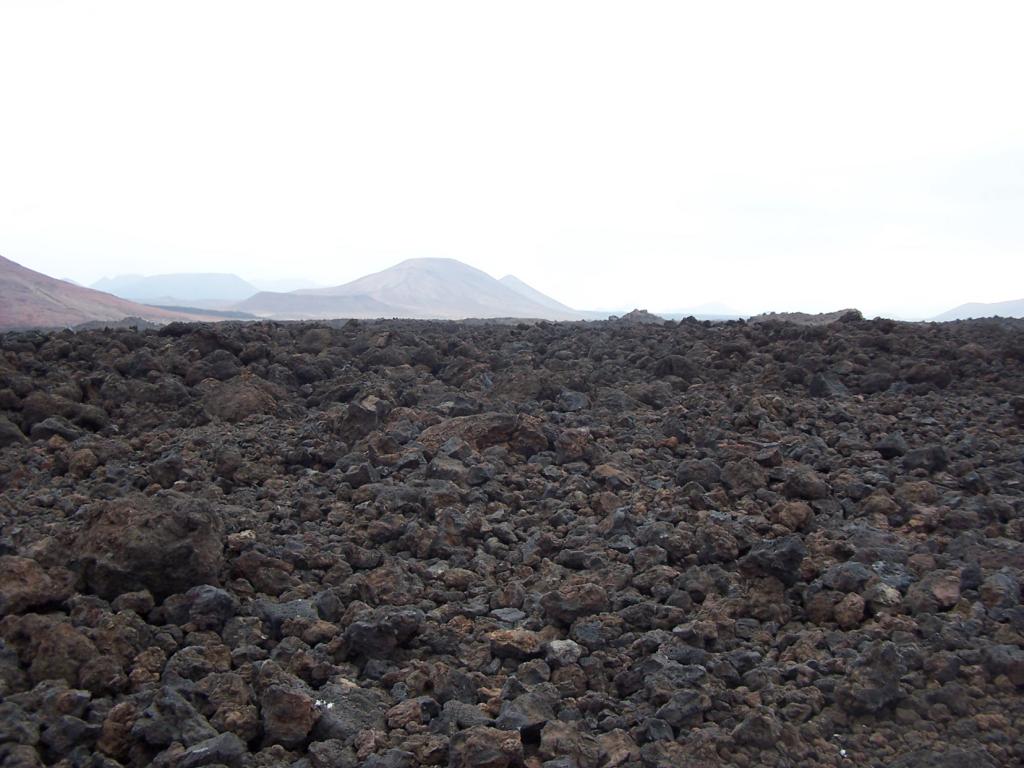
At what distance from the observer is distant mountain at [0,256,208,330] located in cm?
4144

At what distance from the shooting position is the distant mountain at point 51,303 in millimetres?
41438

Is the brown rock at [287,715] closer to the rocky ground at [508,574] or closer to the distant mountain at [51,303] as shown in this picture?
the rocky ground at [508,574]

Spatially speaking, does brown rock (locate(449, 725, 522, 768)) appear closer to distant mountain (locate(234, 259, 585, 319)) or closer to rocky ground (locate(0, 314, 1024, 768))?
rocky ground (locate(0, 314, 1024, 768))

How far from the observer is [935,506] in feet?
15.4

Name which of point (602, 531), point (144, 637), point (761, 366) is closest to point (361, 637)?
point (144, 637)

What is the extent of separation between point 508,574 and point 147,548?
172 cm

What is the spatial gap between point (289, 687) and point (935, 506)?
12.4 feet

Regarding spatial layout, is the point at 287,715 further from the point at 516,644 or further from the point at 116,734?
the point at 516,644

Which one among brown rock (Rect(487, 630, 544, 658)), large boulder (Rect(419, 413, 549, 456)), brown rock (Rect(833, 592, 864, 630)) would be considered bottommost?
brown rock (Rect(487, 630, 544, 658))

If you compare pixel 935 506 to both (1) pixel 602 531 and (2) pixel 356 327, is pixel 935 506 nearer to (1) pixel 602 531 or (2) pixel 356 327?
(1) pixel 602 531

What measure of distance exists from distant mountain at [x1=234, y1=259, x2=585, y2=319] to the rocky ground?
7118 centimetres

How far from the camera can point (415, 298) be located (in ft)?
324

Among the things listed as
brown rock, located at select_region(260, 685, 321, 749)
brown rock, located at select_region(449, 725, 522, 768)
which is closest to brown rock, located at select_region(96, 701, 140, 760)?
brown rock, located at select_region(260, 685, 321, 749)

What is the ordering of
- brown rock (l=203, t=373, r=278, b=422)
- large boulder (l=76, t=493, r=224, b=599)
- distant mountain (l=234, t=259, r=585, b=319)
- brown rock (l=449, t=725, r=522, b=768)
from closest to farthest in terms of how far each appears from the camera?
brown rock (l=449, t=725, r=522, b=768) → large boulder (l=76, t=493, r=224, b=599) → brown rock (l=203, t=373, r=278, b=422) → distant mountain (l=234, t=259, r=585, b=319)
